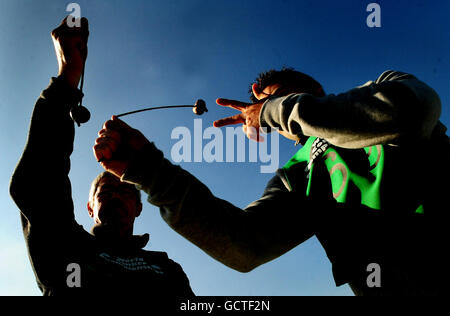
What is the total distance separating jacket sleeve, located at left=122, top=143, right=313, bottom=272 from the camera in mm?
1317

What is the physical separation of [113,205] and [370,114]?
2.46 m

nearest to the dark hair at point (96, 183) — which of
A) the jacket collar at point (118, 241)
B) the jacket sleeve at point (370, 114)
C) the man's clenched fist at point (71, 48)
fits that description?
the jacket collar at point (118, 241)

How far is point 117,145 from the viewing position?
129 centimetres

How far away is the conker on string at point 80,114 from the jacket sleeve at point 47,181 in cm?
27

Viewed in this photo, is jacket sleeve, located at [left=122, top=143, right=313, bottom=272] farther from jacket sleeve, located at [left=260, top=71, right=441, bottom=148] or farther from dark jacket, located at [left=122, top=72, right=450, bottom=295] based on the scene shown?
jacket sleeve, located at [left=260, top=71, right=441, bottom=148]

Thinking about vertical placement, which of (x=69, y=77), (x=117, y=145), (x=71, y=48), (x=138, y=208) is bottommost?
(x=117, y=145)

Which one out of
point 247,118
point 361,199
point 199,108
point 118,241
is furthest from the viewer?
point 118,241

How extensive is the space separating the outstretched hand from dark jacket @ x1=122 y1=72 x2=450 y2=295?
0.43 feet

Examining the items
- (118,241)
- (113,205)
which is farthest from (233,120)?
(113,205)

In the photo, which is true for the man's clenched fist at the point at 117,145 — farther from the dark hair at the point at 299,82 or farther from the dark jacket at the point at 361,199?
the dark hair at the point at 299,82

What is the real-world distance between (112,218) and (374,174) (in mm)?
2290

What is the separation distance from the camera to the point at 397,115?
4.12 feet

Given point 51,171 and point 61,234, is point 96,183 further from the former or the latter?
point 61,234
